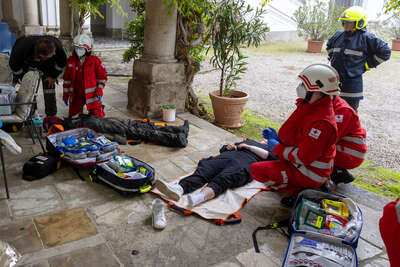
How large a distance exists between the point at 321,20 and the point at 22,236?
49.8 feet

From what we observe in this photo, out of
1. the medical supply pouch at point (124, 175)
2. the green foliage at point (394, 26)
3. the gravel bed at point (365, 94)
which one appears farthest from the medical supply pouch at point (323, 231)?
the green foliage at point (394, 26)

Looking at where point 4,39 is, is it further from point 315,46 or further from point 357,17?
point 315,46

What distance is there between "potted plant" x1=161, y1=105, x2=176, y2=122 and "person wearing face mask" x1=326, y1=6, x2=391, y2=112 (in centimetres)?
230

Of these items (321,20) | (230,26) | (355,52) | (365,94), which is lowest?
(365,94)

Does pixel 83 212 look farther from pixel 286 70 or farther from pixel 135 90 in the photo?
pixel 286 70

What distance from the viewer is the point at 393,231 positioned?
1.59 meters

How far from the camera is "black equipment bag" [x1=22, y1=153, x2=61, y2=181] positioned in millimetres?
3396

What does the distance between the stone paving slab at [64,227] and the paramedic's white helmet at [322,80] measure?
2014mm

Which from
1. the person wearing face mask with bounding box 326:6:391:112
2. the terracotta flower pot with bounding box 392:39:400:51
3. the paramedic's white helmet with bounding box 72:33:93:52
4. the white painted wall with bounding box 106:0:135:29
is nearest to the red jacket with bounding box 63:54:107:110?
the paramedic's white helmet with bounding box 72:33:93:52

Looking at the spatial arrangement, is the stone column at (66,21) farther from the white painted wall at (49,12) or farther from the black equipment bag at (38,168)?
the black equipment bag at (38,168)

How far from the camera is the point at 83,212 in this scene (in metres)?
2.95

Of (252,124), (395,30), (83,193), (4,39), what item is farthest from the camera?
(395,30)

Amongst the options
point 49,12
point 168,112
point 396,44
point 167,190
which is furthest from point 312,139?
point 396,44

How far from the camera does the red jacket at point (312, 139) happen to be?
280 cm
